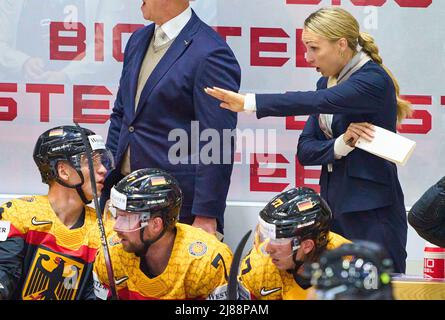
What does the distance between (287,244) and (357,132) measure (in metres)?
0.63

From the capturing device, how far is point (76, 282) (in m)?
3.82

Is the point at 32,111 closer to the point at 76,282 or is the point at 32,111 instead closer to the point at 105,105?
the point at 105,105

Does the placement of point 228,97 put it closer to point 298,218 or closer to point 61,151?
point 298,218

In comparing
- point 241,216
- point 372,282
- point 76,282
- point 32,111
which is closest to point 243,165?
point 241,216

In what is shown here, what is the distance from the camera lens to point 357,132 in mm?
3754

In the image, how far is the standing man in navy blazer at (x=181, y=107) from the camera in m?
4.08

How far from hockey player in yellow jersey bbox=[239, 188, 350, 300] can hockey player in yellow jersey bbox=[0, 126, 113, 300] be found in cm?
71

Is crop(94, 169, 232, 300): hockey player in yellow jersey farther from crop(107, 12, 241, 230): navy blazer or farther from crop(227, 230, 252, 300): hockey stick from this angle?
crop(227, 230, 252, 300): hockey stick

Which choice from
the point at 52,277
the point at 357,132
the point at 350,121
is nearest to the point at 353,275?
the point at 357,132

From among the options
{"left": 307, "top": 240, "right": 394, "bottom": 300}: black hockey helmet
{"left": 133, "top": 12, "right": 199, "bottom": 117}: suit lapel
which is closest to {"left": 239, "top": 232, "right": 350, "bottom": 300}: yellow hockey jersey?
{"left": 133, "top": 12, "right": 199, "bottom": 117}: suit lapel

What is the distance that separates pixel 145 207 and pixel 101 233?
197 mm

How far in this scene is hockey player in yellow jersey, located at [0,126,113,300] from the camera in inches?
148

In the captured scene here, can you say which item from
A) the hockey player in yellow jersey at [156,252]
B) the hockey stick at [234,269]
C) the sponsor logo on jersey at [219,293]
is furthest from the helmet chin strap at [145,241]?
the hockey stick at [234,269]

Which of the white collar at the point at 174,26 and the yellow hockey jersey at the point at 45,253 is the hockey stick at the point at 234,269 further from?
the white collar at the point at 174,26
